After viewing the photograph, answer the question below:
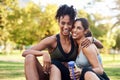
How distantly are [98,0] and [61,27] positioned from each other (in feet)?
143

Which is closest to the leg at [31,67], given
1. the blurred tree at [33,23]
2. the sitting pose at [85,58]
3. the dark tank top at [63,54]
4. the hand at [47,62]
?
the hand at [47,62]

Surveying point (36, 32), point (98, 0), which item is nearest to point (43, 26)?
point (36, 32)

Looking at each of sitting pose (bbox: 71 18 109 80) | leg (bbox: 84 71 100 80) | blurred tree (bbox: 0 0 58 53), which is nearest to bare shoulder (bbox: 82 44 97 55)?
sitting pose (bbox: 71 18 109 80)

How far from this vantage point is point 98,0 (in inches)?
1889

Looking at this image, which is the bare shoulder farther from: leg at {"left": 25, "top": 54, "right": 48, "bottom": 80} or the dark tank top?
leg at {"left": 25, "top": 54, "right": 48, "bottom": 80}

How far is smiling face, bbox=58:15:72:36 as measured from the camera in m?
4.98

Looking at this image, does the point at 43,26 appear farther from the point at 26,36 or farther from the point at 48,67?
the point at 48,67

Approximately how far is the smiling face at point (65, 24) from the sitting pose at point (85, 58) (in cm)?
7

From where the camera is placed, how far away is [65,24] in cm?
500

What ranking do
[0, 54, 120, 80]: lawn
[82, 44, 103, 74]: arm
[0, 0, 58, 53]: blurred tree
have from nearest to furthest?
[82, 44, 103, 74]: arm < [0, 54, 120, 80]: lawn < [0, 0, 58, 53]: blurred tree

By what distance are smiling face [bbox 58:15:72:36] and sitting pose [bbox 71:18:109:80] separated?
0.07 meters

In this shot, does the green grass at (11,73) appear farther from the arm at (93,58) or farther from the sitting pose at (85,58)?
the arm at (93,58)

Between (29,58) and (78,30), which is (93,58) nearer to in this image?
(78,30)

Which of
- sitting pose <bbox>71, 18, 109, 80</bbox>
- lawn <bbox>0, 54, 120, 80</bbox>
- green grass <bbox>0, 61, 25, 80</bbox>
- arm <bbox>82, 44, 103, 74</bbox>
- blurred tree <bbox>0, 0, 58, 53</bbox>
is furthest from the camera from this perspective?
blurred tree <bbox>0, 0, 58, 53</bbox>
